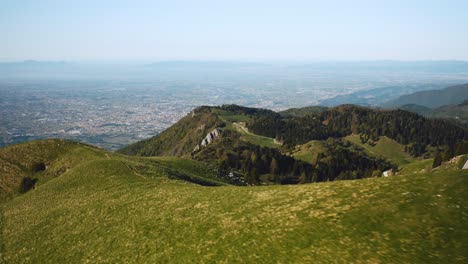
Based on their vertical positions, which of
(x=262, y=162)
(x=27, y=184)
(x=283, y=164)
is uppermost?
(x=27, y=184)

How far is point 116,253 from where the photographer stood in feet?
86.2

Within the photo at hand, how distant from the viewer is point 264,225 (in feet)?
82.2

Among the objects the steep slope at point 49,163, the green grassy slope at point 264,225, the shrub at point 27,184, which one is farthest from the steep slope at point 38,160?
the green grassy slope at point 264,225

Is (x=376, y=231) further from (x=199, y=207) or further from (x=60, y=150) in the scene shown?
(x=60, y=150)

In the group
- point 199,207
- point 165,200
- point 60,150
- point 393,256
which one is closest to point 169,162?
point 60,150

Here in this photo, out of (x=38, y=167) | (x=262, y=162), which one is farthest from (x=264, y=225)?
(x=262, y=162)

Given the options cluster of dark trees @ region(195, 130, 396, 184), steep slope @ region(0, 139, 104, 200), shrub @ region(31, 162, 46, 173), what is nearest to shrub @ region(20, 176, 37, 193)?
steep slope @ region(0, 139, 104, 200)

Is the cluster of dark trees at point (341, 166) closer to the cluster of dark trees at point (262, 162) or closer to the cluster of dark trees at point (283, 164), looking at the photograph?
the cluster of dark trees at point (283, 164)

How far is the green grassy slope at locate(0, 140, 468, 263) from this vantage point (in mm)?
20469

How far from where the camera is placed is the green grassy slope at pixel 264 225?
67.2 ft

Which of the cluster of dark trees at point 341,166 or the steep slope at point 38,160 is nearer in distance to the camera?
the steep slope at point 38,160

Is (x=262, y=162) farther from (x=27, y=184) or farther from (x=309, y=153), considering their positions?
(x=27, y=184)

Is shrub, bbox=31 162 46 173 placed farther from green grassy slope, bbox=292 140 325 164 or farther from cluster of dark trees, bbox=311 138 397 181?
green grassy slope, bbox=292 140 325 164

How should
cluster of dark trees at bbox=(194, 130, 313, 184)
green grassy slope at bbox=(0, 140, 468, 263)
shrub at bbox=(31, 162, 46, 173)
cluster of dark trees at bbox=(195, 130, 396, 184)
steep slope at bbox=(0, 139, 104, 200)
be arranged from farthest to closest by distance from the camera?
cluster of dark trees at bbox=(195, 130, 396, 184), cluster of dark trees at bbox=(194, 130, 313, 184), shrub at bbox=(31, 162, 46, 173), steep slope at bbox=(0, 139, 104, 200), green grassy slope at bbox=(0, 140, 468, 263)
